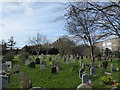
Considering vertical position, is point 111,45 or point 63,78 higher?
point 111,45

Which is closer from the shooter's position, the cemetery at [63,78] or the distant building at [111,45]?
the cemetery at [63,78]

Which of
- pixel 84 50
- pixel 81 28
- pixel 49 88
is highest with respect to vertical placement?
pixel 81 28

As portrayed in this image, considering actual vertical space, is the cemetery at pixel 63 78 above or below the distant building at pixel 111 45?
below

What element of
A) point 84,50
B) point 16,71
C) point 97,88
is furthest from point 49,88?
point 84,50

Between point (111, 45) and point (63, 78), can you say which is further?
point (111, 45)

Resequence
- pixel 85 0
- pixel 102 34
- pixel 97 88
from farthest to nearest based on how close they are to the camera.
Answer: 1. pixel 102 34
2. pixel 85 0
3. pixel 97 88

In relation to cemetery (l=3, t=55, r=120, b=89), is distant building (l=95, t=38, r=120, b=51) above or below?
above

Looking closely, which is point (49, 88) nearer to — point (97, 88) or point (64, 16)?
point (97, 88)

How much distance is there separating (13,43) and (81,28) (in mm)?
46813

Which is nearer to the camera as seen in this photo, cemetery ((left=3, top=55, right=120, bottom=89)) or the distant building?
cemetery ((left=3, top=55, right=120, bottom=89))

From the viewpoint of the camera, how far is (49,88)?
798 cm

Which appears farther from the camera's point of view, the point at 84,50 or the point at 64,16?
the point at 84,50

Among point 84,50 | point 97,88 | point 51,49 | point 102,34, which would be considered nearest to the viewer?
point 97,88

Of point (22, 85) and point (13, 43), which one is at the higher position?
point (13, 43)
